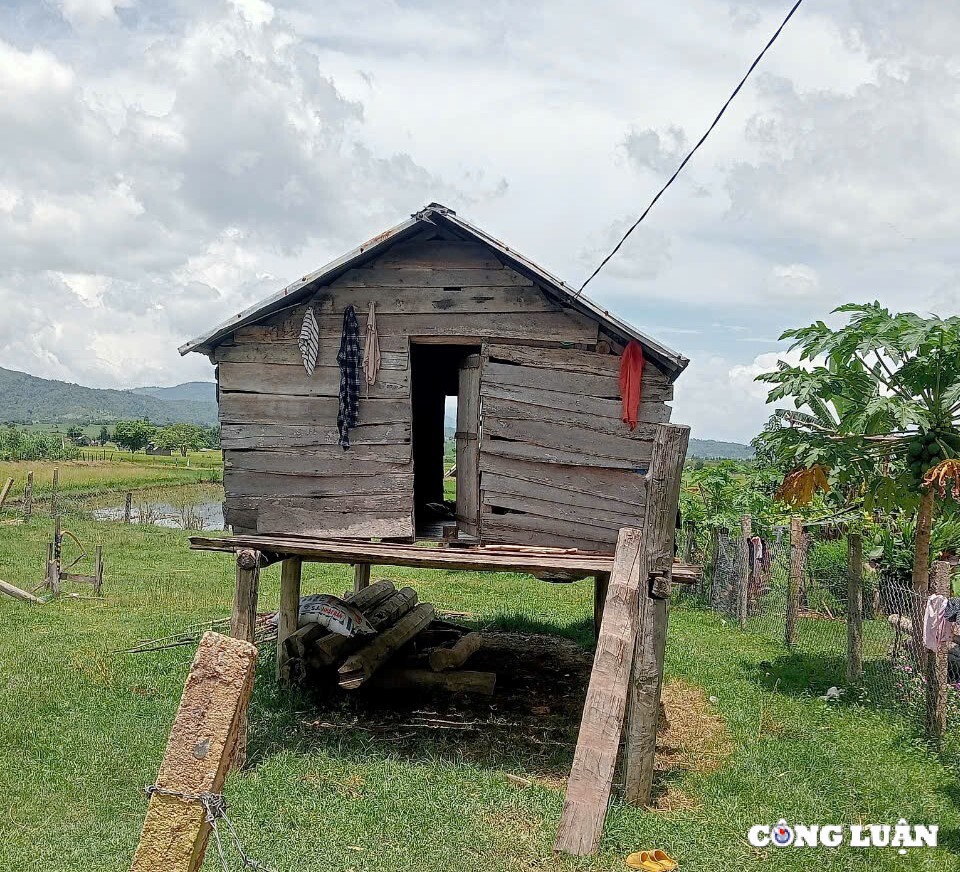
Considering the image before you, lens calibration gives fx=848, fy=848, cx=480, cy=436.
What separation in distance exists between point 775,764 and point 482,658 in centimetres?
569

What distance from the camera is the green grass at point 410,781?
21.2 feet

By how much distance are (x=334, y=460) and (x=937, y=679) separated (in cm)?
648

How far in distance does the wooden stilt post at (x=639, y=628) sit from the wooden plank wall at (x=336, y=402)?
2.49 m

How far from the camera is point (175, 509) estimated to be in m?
42.4

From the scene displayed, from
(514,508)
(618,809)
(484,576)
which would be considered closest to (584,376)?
(514,508)

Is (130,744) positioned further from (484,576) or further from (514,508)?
(484,576)

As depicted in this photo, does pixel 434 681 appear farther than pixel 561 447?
Yes

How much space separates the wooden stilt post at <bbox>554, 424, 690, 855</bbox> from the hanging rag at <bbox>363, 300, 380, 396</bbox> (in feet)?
10.1

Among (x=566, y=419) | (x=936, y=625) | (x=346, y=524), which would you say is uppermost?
(x=566, y=419)

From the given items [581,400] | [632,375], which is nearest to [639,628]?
[581,400]

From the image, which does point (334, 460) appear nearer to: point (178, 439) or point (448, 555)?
point (448, 555)

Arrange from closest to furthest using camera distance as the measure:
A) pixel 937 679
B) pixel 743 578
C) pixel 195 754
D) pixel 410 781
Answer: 1. pixel 195 754
2. pixel 410 781
3. pixel 937 679
4. pixel 743 578

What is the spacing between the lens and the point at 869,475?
10.9 metres

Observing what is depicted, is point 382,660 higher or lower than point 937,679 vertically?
lower
